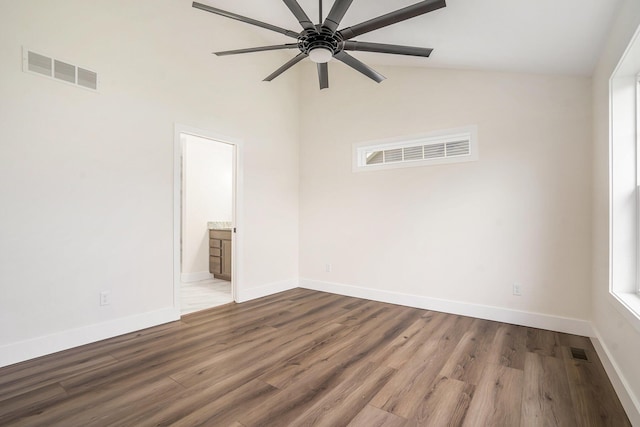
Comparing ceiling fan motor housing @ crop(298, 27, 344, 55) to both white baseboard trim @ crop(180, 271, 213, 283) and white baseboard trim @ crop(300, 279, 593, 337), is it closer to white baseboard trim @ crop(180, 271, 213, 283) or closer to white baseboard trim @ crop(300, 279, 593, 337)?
white baseboard trim @ crop(300, 279, 593, 337)

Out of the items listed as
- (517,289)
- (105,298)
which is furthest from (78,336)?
(517,289)

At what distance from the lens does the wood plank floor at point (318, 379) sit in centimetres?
176

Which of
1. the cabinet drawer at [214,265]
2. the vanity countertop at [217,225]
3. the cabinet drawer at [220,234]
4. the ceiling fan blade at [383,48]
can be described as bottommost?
the cabinet drawer at [214,265]

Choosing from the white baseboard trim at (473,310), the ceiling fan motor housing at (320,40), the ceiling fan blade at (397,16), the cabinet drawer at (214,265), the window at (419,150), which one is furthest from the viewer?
the cabinet drawer at (214,265)

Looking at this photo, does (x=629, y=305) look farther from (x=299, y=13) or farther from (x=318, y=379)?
(x=299, y=13)

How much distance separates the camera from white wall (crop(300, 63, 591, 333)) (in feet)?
9.82

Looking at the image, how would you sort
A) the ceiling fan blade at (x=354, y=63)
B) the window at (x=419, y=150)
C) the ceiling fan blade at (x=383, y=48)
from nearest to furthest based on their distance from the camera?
1. the ceiling fan blade at (x=383, y=48)
2. the ceiling fan blade at (x=354, y=63)
3. the window at (x=419, y=150)

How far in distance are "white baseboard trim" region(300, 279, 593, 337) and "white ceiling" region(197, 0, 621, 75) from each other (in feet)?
7.88

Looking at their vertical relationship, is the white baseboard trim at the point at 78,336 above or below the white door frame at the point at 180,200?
below

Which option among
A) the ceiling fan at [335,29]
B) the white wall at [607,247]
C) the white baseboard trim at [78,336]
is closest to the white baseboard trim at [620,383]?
the white wall at [607,247]

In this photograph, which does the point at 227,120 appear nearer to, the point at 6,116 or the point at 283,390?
the point at 6,116

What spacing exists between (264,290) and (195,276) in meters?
1.85

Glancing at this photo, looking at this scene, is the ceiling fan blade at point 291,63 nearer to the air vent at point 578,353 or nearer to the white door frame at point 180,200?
the white door frame at point 180,200

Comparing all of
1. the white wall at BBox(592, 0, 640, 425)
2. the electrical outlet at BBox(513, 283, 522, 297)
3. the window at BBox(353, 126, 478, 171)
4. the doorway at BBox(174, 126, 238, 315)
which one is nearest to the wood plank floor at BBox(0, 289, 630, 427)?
the white wall at BBox(592, 0, 640, 425)
